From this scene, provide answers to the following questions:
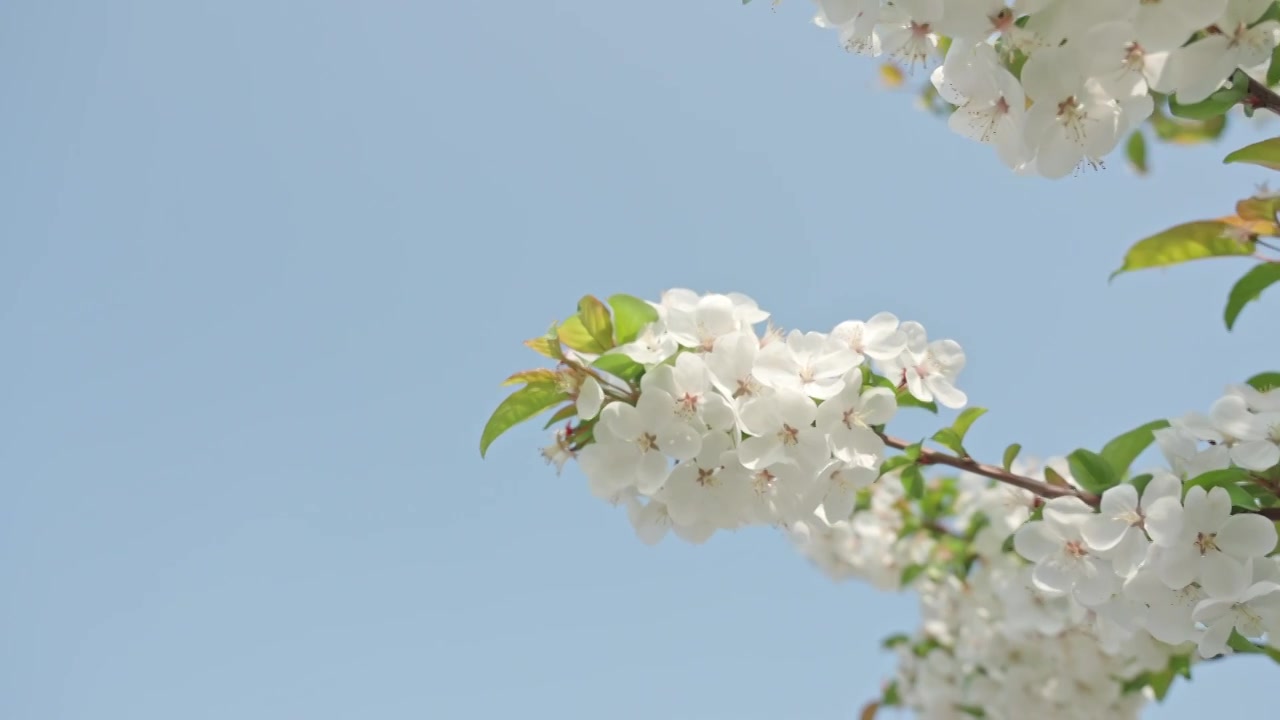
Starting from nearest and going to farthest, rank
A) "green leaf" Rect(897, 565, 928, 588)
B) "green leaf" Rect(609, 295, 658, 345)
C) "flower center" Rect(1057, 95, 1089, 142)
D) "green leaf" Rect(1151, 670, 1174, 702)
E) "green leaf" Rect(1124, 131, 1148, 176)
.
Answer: "flower center" Rect(1057, 95, 1089, 142) → "green leaf" Rect(609, 295, 658, 345) → "green leaf" Rect(1151, 670, 1174, 702) → "green leaf" Rect(1124, 131, 1148, 176) → "green leaf" Rect(897, 565, 928, 588)

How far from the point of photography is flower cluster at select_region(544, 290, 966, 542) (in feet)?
5.34

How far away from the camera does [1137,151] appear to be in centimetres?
391

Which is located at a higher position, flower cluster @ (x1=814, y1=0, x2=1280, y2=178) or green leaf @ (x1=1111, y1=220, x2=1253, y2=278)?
green leaf @ (x1=1111, y1=220, x2=1253, y2=278)

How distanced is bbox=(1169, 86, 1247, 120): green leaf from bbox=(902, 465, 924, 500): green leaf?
2.73 feet

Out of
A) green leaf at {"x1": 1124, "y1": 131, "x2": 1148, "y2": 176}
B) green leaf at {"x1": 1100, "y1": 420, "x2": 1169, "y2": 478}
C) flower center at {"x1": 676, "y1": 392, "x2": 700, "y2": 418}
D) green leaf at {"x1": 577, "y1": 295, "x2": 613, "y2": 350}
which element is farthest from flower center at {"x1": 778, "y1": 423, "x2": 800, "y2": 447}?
green leaf at {"x1": 1124, "y1": 131, "x2": 1148, "y2": 176}

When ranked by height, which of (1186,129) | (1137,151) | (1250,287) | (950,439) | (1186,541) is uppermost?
(1137,151)

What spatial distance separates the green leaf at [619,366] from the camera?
169 cm

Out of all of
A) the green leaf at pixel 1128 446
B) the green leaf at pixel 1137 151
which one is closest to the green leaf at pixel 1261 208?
the green leaf at pixel 1128 446

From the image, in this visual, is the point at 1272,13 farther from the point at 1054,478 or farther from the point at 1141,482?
the point at 1054,478

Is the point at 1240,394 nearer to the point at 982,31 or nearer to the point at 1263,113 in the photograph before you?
the point at 1263,113

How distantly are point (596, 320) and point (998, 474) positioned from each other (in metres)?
0.87

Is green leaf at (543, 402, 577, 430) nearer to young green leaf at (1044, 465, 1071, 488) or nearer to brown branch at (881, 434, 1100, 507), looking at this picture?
brown branch at (881, 434, 1100, 507)

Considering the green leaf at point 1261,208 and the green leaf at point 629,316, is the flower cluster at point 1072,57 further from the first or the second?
the green leaf at point 629,316

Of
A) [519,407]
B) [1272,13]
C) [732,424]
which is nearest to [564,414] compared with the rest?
[519,407]
